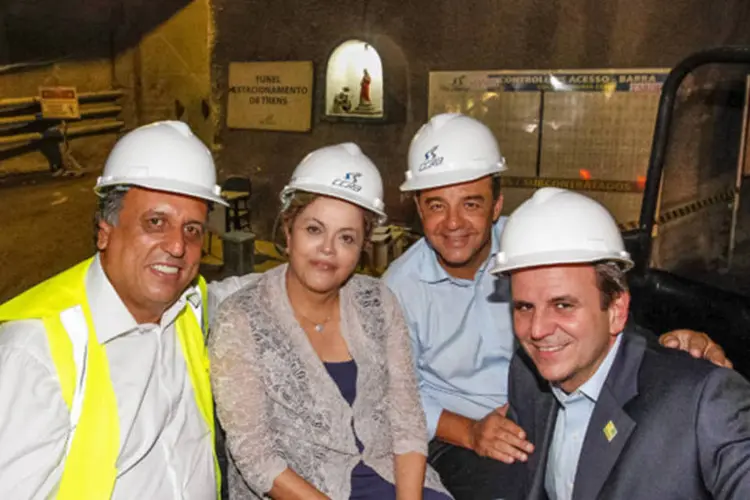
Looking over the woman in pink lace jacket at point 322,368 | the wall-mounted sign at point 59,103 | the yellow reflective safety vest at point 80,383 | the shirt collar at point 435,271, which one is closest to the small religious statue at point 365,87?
the wall-mounted sign at point 59,103

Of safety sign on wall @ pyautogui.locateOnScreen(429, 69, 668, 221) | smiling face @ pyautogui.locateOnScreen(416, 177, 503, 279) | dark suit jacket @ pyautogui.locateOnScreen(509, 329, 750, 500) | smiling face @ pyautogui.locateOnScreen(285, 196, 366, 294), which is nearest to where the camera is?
dark suit jacket @ pyautogui.locateOnScreen(509, 329, 750, 500)

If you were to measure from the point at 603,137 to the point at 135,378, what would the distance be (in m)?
4.17

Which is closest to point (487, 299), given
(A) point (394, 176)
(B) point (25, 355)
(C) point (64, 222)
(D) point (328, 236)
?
(D) point (328, 236)

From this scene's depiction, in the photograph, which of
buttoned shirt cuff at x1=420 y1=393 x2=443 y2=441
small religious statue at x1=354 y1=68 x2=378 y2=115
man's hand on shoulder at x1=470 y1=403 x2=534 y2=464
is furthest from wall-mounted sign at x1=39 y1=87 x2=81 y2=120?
man's hand on shoulder at x1=470 y1=403 x2=534 y2=464

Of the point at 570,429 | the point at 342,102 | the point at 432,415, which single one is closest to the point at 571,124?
the point at 342,102

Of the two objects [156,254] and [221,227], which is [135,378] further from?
[221,227]

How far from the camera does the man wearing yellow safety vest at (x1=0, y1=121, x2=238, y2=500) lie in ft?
5.69

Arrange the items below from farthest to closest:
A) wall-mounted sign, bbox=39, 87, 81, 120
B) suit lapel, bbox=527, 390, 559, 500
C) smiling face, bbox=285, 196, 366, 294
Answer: wall-mounted sign, bbox=39, 87, 81, 120 < smiling face, bbox=285, 196, 366, 294 < suit lapel, bbox=527, 390, 559, 500

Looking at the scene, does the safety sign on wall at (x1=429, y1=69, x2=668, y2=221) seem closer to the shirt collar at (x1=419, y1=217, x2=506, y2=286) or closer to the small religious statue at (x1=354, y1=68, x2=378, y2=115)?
the small religious statue at (x1=354, y1=68, x2=378, y2=115)

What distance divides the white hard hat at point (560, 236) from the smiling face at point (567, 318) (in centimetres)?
4

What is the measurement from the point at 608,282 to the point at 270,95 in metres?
5.27

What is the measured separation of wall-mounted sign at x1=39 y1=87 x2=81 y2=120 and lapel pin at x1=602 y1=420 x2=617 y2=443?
5980 mm

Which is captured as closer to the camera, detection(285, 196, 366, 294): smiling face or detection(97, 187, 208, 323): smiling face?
detection(97, 187, 208, 323): smiling face

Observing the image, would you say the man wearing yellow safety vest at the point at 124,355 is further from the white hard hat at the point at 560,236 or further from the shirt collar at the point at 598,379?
the shirt collar at the point at 598,379
